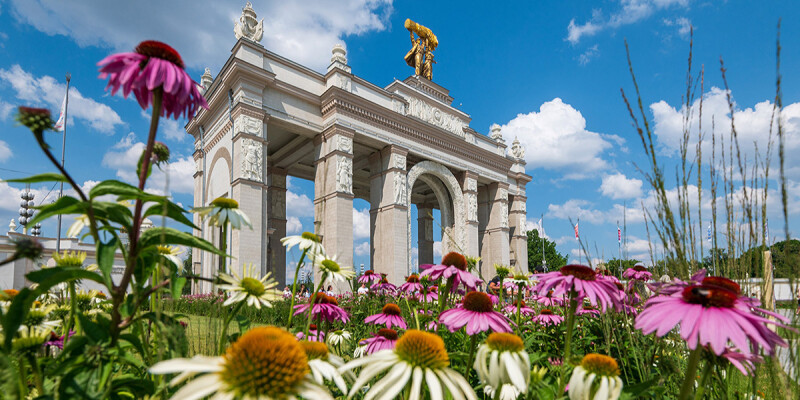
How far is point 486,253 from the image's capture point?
27.1 metres

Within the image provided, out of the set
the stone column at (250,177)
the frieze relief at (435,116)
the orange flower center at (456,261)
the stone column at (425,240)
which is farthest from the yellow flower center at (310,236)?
the stone column at (425,240)

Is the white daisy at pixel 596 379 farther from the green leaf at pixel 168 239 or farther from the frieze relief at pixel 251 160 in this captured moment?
the frieze relief at pixel 251 160

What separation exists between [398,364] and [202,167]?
22580mm

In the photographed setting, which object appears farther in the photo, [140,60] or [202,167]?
[202,167]

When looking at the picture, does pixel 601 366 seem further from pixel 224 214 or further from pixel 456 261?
pixel 224 214

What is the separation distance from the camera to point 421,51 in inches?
991

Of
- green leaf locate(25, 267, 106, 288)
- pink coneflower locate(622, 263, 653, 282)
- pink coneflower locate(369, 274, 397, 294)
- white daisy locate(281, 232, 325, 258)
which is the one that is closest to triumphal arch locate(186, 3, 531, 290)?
pink coneflower locate(369, 274, 397, 294)

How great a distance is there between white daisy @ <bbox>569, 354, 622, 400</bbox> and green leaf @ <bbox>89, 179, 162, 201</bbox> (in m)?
1.42

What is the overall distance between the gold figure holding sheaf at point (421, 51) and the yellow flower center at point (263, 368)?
995 inches

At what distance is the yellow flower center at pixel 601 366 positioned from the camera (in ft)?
3.92

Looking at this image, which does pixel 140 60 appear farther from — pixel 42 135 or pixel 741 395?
pixel 741 395

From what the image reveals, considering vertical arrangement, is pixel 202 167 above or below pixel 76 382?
above

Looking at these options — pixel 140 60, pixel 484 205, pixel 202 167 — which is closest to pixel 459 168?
pixel 484 205

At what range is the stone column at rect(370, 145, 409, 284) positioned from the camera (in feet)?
65.1
